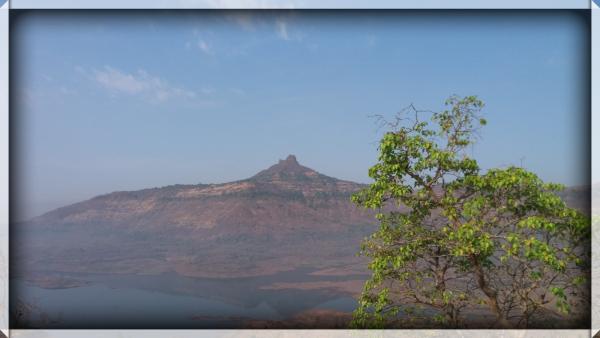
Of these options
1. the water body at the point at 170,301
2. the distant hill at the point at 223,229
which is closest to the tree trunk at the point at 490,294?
the water body at the point at 170,301

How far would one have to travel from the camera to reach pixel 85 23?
137 inches

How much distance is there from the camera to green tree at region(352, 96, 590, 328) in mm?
2604

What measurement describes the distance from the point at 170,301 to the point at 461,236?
5.20 m

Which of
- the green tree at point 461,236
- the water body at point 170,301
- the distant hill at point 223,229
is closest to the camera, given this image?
the green tree at point 461,236

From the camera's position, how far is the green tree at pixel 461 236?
260cm

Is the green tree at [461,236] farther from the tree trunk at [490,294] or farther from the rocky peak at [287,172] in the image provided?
the rocky peak at [287,172]

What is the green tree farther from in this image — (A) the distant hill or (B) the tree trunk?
(A) the distant hill

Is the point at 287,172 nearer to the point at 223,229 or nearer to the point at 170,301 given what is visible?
the point at 223,229

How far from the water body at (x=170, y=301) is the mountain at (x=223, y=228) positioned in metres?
0.38

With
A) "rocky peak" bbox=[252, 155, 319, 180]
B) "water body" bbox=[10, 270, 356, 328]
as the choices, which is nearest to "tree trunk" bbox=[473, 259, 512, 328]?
"water body" bbox=[10, 270, 356, 328]

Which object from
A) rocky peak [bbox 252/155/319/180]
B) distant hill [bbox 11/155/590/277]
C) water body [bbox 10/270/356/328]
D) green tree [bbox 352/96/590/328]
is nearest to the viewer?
green tree [bbox 352/96/590/328]

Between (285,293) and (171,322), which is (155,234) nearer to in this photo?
(285,293)

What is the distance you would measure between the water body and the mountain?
375mm

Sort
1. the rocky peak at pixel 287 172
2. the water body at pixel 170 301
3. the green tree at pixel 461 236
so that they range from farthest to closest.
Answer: the rocky peak at pixel 287 172
the water body at pixel 170 301
the green tree at pixel 461 236
